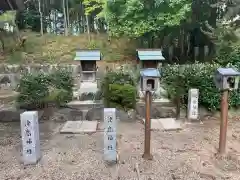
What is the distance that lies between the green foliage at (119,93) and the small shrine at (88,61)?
2.89 ft

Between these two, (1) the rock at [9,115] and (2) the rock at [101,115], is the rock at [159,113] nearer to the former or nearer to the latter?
(2) the rock at [101,115]

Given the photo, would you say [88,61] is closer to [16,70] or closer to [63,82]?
[63,82]

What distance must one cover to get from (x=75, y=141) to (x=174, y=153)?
167 cm

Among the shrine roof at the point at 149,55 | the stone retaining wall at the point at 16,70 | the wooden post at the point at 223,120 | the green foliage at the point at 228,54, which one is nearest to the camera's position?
the wooden post at the point at 223,120

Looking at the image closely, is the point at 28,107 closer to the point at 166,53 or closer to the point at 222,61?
the point at 222,61

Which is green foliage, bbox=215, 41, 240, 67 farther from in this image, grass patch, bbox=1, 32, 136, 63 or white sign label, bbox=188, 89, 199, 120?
grass patch, bbox=1, 32, 136, 63

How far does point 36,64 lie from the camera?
10.7 metres

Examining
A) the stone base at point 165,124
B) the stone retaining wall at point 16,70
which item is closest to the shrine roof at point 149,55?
the stone base at point 165,124

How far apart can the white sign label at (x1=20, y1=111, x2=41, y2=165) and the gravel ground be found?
0.45ft

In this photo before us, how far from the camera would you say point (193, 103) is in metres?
6.05

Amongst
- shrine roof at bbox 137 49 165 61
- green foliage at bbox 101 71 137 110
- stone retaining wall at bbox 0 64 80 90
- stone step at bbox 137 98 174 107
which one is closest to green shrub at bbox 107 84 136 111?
green foliage at bbox 101 71 137 110

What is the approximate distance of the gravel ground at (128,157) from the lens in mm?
3842

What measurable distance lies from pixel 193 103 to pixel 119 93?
1.53 metres

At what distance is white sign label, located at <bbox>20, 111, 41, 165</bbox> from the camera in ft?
13.3
